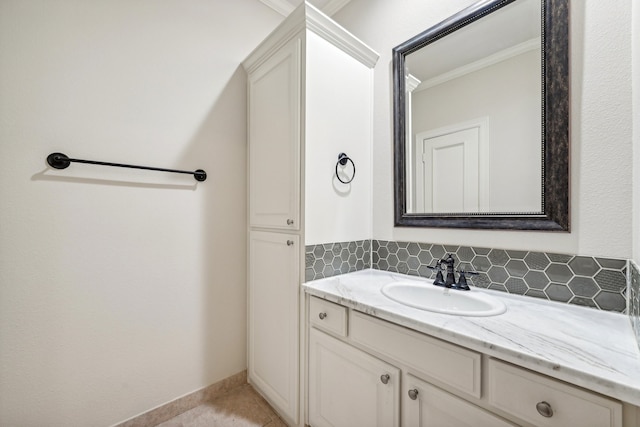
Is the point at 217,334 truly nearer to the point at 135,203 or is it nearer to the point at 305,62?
the point at 135,203

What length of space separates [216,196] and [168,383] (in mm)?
1062

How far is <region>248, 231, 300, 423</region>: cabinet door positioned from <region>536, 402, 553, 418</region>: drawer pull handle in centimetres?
92

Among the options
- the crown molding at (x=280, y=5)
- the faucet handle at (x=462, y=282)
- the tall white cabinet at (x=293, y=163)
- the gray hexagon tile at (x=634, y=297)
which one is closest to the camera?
the gray hexagon tile at (x=634, y=297)

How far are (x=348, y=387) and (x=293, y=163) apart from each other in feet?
3.36

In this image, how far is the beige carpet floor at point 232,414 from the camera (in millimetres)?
1368

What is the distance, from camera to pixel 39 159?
3.59ft

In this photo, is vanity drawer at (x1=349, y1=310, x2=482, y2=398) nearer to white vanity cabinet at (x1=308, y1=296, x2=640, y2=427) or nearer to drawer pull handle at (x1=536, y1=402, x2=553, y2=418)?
white vanity cabinet at (x1=308, y1=296, x2=640, y2=427)

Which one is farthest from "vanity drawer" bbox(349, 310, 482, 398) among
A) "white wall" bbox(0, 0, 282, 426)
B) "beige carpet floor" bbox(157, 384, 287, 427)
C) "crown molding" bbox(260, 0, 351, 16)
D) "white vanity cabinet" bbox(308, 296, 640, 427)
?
"crown molding" bbox(260, 0, 351, 16)

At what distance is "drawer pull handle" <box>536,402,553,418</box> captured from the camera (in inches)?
23.7

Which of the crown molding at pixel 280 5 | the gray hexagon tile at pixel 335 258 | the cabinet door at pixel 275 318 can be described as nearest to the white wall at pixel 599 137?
the gray hexagon tile at pixel 335 258

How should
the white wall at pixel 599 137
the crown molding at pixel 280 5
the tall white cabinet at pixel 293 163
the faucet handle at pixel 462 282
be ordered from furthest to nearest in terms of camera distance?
the crown molding at pixel 280 5, the tall white cabinet at pixel 293 163, the faucet handle at pixel 462 282, the white wall at pixel 599 137

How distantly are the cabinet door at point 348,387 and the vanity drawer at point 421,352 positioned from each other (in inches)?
2.5

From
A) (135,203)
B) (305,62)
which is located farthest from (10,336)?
(305,62)

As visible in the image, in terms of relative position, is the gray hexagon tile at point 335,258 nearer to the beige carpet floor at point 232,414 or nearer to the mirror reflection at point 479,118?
the mirror reflection at point 479,118
